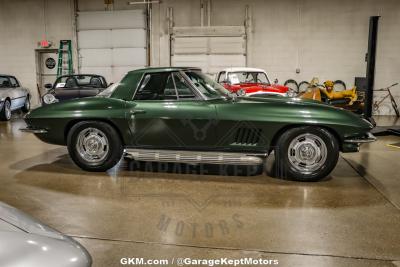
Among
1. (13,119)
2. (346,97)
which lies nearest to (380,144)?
(346,97)

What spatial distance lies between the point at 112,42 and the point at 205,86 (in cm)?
1048

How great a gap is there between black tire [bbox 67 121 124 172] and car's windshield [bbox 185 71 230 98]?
122cm

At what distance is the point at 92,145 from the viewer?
514cm

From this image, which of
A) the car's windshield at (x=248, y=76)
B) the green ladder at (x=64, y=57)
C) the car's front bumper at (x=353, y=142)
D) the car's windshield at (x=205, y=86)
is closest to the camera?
the car's front bumper at (x=353, y=142)

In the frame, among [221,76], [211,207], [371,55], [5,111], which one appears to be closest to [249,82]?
[221,76]

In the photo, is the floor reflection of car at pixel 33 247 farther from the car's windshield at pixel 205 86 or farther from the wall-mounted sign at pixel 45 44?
the wall-mounted sign at pixel 45 44

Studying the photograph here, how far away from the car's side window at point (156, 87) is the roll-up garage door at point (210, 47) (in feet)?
29.1

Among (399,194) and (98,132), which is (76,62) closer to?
(98,132)

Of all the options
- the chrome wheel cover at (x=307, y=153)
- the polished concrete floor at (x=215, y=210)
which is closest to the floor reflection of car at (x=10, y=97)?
the polished concrete floor at (x=215, y=210)

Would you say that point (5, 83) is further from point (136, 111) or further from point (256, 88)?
point (136, 111)

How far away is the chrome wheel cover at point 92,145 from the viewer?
16.8 ft

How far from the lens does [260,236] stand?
3154 millimetres

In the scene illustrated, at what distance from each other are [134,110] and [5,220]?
3.35 meters

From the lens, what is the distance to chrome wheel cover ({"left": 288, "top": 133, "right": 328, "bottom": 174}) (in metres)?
4.60
